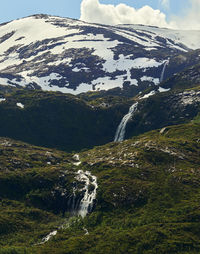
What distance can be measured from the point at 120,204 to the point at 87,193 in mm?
16848

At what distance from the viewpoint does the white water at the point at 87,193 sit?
5595 inches

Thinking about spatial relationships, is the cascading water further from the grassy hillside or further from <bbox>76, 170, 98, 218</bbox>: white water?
the grassy hillside

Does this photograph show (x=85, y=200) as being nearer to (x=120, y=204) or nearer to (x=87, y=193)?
(x=87, y=193)

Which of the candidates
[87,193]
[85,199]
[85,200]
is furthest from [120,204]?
[87,193]

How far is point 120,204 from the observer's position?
5556 inches

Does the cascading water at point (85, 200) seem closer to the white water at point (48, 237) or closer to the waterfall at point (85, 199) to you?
the waterfall at point (85, 199)

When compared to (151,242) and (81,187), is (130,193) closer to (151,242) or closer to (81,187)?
(81,187)

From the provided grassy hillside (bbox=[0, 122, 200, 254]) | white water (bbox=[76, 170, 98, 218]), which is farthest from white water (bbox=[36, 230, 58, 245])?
white water (bbox=[76, 170, 98, 218])

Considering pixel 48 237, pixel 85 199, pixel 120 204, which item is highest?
pixel 120 204

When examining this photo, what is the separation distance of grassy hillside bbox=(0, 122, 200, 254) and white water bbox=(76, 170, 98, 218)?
2804 millimetres

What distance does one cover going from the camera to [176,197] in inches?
5561

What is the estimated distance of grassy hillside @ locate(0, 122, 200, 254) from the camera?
368 feet

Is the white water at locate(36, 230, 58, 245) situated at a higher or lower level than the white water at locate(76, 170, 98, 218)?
lower

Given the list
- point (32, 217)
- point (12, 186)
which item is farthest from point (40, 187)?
point (32, 217)
